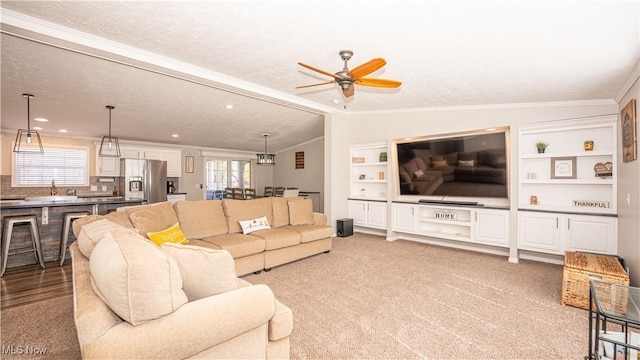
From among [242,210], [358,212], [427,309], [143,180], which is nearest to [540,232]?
[427,309]

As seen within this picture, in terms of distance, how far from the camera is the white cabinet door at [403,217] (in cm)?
555

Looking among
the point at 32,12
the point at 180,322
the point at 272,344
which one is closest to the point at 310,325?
the point at 272,344

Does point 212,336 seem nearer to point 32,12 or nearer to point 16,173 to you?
point 32,12

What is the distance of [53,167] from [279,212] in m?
5.90

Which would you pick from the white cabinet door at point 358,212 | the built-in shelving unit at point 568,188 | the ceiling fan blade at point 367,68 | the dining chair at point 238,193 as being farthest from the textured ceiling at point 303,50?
the dining chair at point 238,193

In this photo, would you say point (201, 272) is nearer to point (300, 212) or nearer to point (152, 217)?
point (152, 217)

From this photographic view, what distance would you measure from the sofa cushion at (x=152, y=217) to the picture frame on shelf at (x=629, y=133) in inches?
202

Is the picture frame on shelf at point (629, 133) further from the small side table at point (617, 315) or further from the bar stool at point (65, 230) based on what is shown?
the bar stool at point (65, 230)

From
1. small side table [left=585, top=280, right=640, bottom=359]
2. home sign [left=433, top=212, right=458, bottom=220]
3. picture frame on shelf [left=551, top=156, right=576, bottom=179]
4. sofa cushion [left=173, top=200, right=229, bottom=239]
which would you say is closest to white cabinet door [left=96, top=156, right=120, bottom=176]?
sofa cushion [left=173, top=200, right=229, bottom=239]

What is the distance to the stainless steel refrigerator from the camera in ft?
23.1

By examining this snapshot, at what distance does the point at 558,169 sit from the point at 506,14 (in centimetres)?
316

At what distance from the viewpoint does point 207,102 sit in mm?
5250

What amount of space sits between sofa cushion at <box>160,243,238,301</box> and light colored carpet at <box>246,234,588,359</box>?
35.9 inches

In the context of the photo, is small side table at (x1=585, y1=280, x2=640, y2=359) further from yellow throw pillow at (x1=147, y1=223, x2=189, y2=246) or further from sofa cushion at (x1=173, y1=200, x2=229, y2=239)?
Result: sofa cushion at (x1=173, y1=200, x2=229, y2=239)
